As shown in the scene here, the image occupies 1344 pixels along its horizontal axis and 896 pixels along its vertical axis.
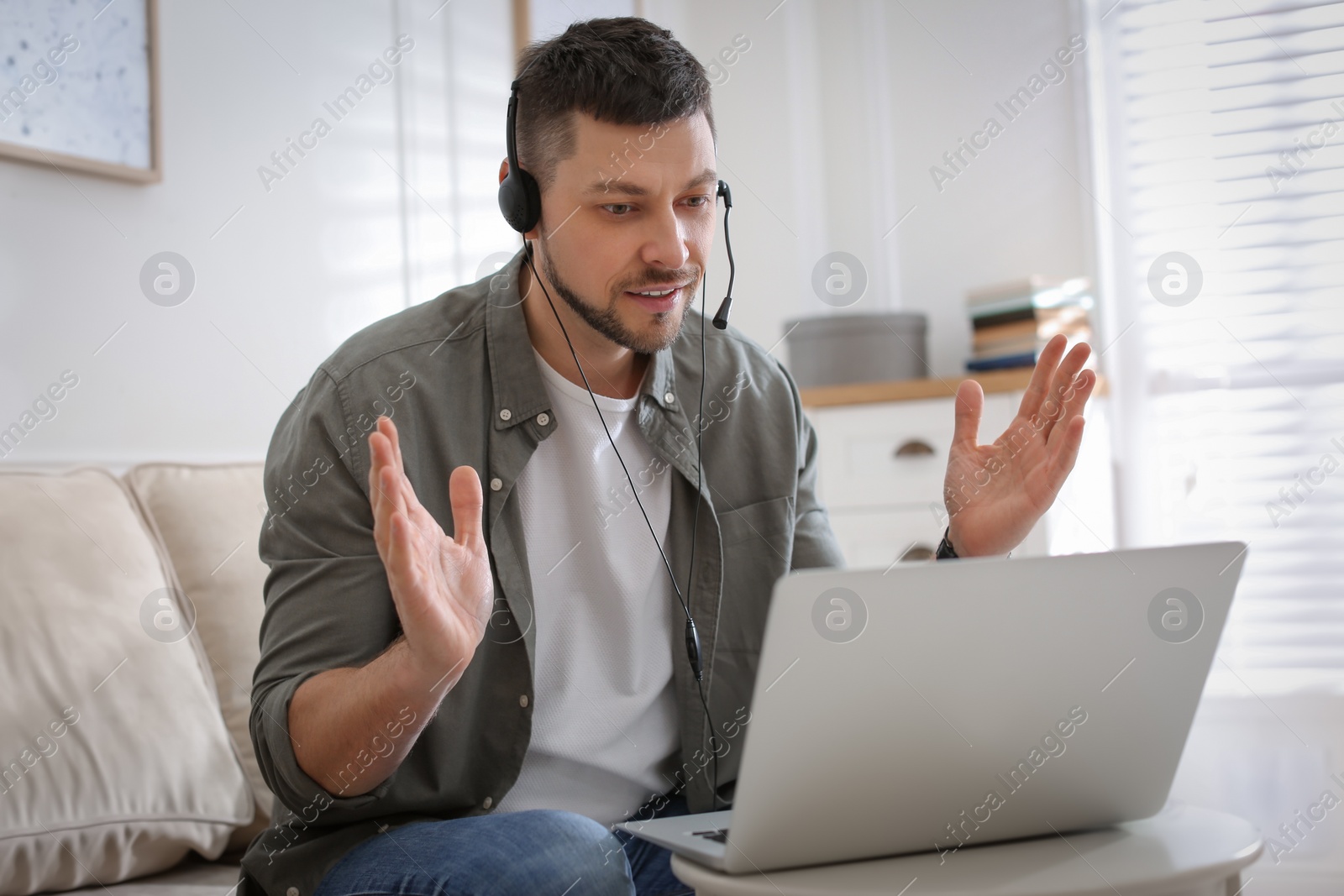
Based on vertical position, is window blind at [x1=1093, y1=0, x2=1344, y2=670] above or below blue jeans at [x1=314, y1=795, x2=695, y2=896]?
above

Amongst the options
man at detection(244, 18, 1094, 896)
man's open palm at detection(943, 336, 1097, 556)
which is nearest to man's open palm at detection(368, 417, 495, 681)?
man at detection(244, 18, 1094, 896)

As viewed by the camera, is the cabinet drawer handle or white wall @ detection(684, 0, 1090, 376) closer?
the cabinet drawer handle

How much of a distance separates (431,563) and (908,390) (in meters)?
1.62

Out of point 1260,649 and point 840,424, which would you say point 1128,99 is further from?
point 1260,649

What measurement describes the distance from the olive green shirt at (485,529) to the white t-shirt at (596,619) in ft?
0.08

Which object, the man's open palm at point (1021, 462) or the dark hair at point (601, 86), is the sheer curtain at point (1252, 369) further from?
the dark hair at point (601, 86)

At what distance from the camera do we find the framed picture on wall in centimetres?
136

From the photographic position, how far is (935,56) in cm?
280

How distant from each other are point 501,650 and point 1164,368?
1.86m

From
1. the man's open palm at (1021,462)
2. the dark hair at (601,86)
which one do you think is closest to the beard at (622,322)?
the dark hair at (601,86)

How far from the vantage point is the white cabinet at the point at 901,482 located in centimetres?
231

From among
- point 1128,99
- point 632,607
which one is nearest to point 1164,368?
point 1128,99

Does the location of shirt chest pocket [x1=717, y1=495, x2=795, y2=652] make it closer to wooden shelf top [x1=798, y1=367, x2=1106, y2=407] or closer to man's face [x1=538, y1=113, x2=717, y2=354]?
man's face [x1=538, y1=113, x2=717, y2=354]

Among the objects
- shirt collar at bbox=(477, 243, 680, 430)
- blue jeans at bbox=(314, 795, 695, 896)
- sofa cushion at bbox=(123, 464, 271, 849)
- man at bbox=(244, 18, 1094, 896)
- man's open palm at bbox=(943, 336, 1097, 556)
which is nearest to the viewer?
blue jeans at bbox=(314, 795, 695, 896)
